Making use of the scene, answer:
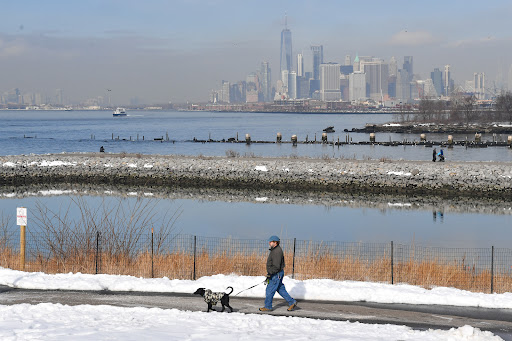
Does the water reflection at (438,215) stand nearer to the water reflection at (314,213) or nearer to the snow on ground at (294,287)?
the water reflection at (314,213)

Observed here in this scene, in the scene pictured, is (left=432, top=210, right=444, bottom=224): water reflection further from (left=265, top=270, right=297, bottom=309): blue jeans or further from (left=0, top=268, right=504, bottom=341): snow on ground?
(left=265, top=270, right=297, bottom=309): blue jeans

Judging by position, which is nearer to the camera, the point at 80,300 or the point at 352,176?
the point at 80,300

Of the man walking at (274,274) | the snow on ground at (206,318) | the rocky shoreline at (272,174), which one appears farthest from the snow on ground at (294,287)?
the rocky shoreline at (272,174)

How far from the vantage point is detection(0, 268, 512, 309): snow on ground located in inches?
→ 645

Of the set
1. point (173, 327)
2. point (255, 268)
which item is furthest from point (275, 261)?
point (255, 268)

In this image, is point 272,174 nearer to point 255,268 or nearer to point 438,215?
point 438,215

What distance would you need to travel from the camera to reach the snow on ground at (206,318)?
13133mm

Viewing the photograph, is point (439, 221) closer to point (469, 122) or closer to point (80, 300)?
point (80, 300)

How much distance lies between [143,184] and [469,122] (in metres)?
140

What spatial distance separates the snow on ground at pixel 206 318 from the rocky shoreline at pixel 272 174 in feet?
107

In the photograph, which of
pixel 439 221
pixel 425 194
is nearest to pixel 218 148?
pixel 425 194

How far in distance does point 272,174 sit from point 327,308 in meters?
38.3

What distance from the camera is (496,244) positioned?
3064 cm

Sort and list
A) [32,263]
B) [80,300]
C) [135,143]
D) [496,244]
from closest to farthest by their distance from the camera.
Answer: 1. [80,300]
2. [32,263]
3. [496,244]
4. [135,143]
